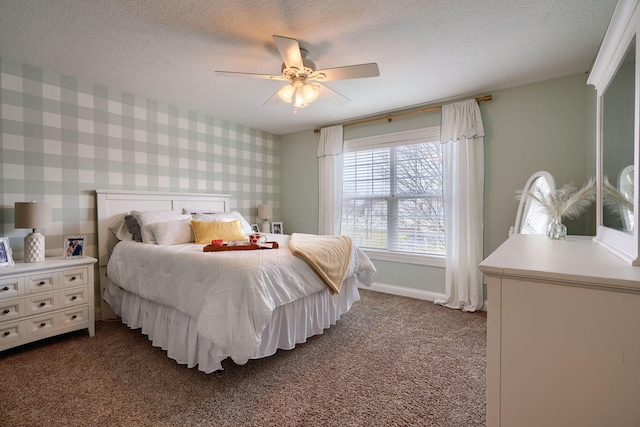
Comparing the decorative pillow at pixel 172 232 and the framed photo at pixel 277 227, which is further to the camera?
the framed photo at pixel 277 227

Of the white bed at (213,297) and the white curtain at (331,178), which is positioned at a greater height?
the white curtain at (331,178)

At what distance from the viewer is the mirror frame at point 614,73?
0.99 m

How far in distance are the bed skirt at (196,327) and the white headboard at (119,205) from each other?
363 mm

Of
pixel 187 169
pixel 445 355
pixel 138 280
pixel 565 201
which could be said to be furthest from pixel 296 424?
pixel 187 169

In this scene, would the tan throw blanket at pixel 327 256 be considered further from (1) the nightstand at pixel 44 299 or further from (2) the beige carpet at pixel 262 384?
(1) the nightstand at pixel 44 299

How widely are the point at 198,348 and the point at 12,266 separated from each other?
1.59m

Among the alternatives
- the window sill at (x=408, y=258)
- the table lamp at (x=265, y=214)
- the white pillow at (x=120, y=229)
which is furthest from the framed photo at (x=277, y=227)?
the white pillow at (x=120, y=229)

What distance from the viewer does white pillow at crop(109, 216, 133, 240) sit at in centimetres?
290

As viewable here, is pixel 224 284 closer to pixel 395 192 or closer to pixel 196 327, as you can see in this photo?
pixel 196 327

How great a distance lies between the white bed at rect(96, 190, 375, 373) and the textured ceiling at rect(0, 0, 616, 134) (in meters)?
1.31

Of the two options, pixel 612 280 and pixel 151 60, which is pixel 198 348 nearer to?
pixel 612 280

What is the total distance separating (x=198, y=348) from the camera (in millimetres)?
1912

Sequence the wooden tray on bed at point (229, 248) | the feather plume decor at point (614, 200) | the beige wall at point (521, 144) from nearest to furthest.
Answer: the feather plume decor at point (614, 200)
the wooden tray on bed at point (229, 248)
the beige wall at point (521, 144)

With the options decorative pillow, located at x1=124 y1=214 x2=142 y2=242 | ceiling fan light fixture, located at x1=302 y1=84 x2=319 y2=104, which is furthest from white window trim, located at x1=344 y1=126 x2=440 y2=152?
decorative pillow, located at x1=124 y1=214 x2=142 y2=242
